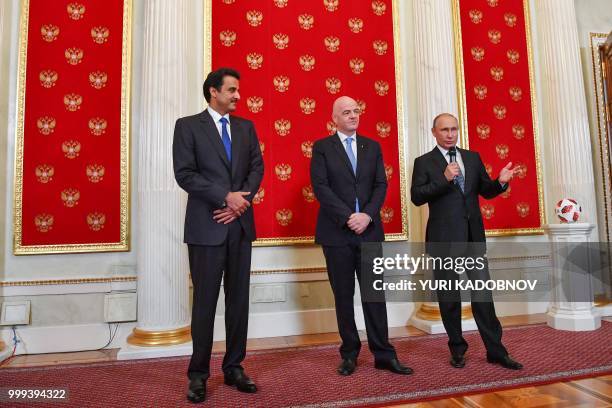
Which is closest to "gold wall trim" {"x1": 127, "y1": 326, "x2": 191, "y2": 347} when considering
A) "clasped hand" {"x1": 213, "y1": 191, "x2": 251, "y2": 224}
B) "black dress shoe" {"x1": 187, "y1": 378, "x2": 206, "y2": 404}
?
"black dress shoe" {"x1": 187, "y1": 378, "x2": 206, "y2": 404}

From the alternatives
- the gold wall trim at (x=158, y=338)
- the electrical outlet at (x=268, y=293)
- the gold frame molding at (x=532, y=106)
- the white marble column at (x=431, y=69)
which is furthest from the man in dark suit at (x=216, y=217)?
the gold frame molding at (x=532, y=106)

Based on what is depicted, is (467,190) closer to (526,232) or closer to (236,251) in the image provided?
(236,251)

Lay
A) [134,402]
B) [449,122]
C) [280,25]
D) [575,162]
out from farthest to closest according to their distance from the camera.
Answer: [575,162] → [280,25] → [449,122] → [134,402]

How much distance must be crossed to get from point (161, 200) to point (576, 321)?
3.43 metres

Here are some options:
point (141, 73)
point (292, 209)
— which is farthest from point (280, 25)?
point (292, 209)

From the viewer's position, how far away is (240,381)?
2199 millimetres

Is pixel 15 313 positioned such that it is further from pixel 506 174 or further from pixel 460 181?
pixel 506 174

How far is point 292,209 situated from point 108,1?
2.34m

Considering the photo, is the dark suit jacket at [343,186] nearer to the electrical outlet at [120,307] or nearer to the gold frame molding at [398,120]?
the gold frame molding at [398,120]

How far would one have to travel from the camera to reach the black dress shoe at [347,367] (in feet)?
7.96

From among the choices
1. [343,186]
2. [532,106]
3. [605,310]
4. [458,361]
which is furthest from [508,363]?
[532,106]

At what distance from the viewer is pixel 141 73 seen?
136 inches

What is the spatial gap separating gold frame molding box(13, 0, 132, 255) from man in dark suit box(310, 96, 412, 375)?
1.73 metres

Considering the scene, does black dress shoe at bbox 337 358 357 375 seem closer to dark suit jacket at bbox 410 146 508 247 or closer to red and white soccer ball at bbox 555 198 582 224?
dark suit jacket at bbox 410 146 508 247
